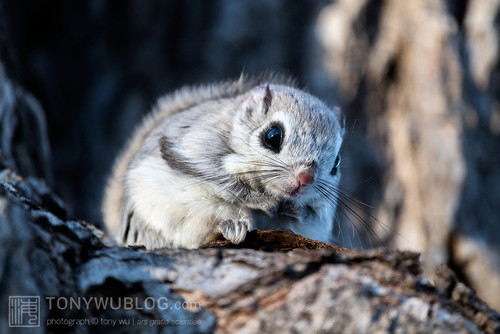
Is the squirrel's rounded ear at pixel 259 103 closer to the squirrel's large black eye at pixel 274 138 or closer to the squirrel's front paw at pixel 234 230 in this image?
the squirrel's large black eye at pixel 274 138

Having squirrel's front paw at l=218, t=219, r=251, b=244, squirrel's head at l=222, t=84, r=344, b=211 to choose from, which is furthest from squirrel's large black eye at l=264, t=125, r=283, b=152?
squirrel's front paw at l=218, t=219, r=251, b=244

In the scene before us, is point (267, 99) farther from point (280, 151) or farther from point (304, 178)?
point (304, 178)

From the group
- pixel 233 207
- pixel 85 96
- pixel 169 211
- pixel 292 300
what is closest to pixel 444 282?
pixel 292 300

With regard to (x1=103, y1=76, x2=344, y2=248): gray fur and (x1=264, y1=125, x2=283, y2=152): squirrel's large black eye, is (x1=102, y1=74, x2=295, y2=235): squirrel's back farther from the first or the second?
(x1=264, y1=125, x2=283, y2=152): squirrel's large black eye

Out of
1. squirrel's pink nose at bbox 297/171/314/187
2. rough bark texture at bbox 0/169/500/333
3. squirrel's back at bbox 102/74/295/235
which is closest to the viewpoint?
rough bark texture at bbox 0/169/500/333

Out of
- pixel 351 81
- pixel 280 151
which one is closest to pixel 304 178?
pixel 280 151

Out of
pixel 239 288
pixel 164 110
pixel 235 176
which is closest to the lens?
pixel 239 288
